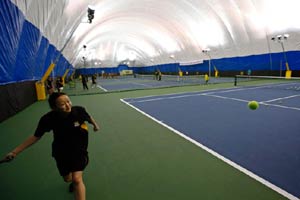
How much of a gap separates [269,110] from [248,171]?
17.9ft

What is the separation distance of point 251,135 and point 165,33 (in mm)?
41274

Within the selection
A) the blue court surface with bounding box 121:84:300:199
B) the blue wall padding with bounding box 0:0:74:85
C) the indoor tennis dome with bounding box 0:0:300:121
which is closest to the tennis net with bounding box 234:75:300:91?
the indoor tennis dome with bounding box 0:0:300:121

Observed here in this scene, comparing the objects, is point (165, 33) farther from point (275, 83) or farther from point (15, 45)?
point (15, 45)

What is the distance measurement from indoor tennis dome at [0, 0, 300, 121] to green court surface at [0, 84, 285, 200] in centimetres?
470

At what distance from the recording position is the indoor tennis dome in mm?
9133

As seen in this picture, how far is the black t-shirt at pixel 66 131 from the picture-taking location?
2652 millimetres

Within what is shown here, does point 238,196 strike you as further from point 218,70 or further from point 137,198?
point 218,70

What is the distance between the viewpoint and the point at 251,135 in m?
5.50

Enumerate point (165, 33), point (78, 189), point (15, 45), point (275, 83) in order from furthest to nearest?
point (165, 33)
point (275, 83)
point (15, 45)
point (78, 189)

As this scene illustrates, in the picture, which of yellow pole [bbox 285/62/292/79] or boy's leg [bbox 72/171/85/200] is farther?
yellow pole [bbox 285/62/292/79]

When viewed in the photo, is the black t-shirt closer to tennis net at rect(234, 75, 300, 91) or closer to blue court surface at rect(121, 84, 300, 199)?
blue court surface at rect(121, 84, 300, 199)

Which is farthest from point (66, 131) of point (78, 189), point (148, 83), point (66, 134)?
point (148, 83)

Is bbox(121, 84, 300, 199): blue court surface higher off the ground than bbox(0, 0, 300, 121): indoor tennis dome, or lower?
lower

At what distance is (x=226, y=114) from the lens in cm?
789
